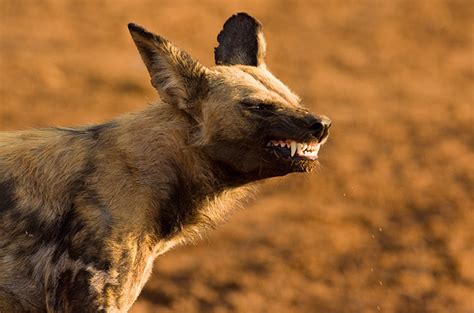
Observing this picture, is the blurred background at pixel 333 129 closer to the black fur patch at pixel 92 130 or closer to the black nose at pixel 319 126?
the black fur patch at pixel 92 130

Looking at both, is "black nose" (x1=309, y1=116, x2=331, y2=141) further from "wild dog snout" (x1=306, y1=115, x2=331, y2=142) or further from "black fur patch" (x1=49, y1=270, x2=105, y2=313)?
"black fur patch" (x1=49, y1=270, x2=105, y2=313)

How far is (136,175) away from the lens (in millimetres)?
5348

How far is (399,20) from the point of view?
14.9 meters

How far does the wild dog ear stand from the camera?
539 centimetres

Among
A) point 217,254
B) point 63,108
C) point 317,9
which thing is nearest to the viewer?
point 217,254

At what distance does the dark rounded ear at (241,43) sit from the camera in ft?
19.5

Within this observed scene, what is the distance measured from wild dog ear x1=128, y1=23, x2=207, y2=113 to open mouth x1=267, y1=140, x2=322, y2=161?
0.42 m

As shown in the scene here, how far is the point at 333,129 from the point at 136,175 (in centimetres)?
709

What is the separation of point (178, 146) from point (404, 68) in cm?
892

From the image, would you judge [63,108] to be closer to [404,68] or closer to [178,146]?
[404,68]

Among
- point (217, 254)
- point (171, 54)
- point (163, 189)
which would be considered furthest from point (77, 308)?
point (217, 254)

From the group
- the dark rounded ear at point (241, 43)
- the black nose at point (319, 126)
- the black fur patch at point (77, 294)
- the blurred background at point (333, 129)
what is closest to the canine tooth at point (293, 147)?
the black nose at point (319, 126)

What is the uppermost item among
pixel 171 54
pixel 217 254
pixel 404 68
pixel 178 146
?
pixel 171 54

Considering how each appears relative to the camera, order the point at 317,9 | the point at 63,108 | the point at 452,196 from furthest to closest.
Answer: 1. the point at 317,9
2. the point at 63,108
3. the point at 452,196
